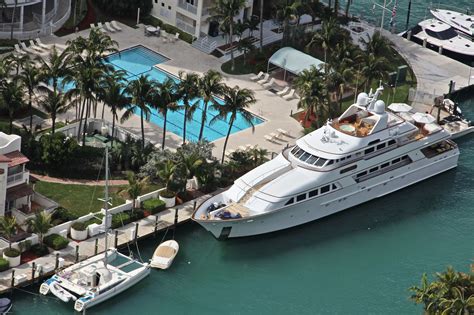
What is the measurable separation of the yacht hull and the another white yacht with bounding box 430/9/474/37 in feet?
97.8

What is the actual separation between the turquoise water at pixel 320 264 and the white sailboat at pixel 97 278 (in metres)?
0.94

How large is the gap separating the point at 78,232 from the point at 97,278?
5504 mm

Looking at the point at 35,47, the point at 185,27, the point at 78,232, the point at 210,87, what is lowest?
the point at 78,232

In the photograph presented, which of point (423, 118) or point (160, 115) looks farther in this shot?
point (160, 115)

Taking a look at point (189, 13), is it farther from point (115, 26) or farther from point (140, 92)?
point (140, 92)

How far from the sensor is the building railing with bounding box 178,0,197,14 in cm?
13150

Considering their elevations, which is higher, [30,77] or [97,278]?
[30,77]

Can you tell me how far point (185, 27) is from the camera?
133 metres

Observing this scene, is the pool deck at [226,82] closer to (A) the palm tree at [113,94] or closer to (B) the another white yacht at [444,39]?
(A) the palm tree at [113,94]

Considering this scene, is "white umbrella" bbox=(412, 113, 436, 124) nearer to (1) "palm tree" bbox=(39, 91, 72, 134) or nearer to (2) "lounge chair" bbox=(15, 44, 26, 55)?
(1) "palm tree" bbox=(39, 91, 72, 134)

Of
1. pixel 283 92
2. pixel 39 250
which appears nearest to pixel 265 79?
pixel 283 92

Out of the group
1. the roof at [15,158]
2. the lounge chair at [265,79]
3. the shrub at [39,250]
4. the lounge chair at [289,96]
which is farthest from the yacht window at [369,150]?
the shrub at [39,250]

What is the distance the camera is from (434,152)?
11400 cm

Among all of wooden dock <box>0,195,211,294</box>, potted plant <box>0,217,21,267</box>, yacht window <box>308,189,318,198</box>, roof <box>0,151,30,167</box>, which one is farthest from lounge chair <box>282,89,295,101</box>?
potted plant <box>0,217,21,267</box>
